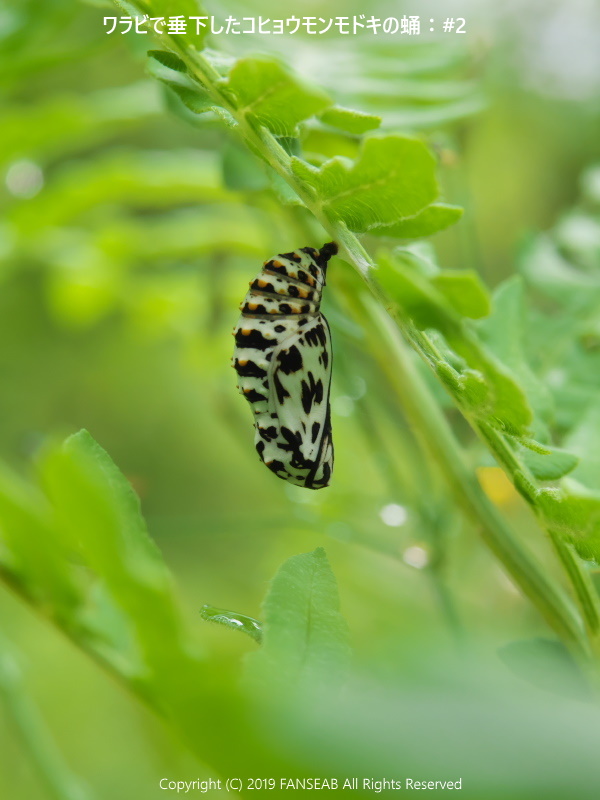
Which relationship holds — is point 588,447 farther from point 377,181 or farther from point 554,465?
point 377,181

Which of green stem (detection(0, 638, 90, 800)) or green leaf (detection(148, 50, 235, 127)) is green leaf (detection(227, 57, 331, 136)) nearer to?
green leaf (detection(148, 50, 235, 127))

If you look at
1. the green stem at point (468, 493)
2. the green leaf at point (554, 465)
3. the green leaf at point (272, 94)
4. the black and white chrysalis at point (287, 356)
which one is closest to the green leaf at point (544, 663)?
the green stem at point (468, 493)

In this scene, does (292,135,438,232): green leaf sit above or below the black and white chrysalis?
below

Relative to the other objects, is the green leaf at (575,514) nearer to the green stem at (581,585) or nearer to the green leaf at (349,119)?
the green stem at (581,585)

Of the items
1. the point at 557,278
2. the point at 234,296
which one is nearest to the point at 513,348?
the point at 557,278

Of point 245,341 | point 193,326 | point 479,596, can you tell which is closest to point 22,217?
point 193,326

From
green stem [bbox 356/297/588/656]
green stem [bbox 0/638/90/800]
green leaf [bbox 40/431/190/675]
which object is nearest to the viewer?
green leaf [bbox 40/431/190/675]

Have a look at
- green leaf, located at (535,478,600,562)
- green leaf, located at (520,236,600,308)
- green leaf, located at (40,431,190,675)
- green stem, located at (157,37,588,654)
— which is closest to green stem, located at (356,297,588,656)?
green stem, located at (157,37,588,654)
